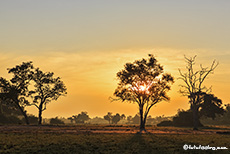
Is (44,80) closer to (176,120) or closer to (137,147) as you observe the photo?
(176,120)

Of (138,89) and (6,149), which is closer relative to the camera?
(6,149)

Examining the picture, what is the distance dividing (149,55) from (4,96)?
45307 millimetres

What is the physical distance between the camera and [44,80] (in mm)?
91625

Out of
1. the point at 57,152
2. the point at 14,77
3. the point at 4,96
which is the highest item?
the point at 14,77

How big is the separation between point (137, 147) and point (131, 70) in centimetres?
3766

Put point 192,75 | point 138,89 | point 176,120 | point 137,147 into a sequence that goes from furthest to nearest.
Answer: point 176,120 < point 192,75 < point 138,89 < point 137,147

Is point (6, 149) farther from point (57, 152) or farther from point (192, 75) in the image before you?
point (192, 75)

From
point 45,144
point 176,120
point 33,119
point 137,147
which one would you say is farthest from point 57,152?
point 33,119

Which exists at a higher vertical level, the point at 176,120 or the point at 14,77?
the point at 14,77

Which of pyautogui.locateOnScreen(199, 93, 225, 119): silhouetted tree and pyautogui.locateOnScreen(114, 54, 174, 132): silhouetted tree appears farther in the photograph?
pyautogui.locateOnScreen(199, 93, 225, 119): silhouetted tree

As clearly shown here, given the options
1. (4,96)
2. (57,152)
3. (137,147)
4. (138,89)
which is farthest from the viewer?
(4,96)

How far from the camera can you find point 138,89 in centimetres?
6775

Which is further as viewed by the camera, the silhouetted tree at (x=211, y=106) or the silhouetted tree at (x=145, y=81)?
the silhouetted tree at (x=211, y=106)

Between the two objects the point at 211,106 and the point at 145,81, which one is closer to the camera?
the point at 145,81
